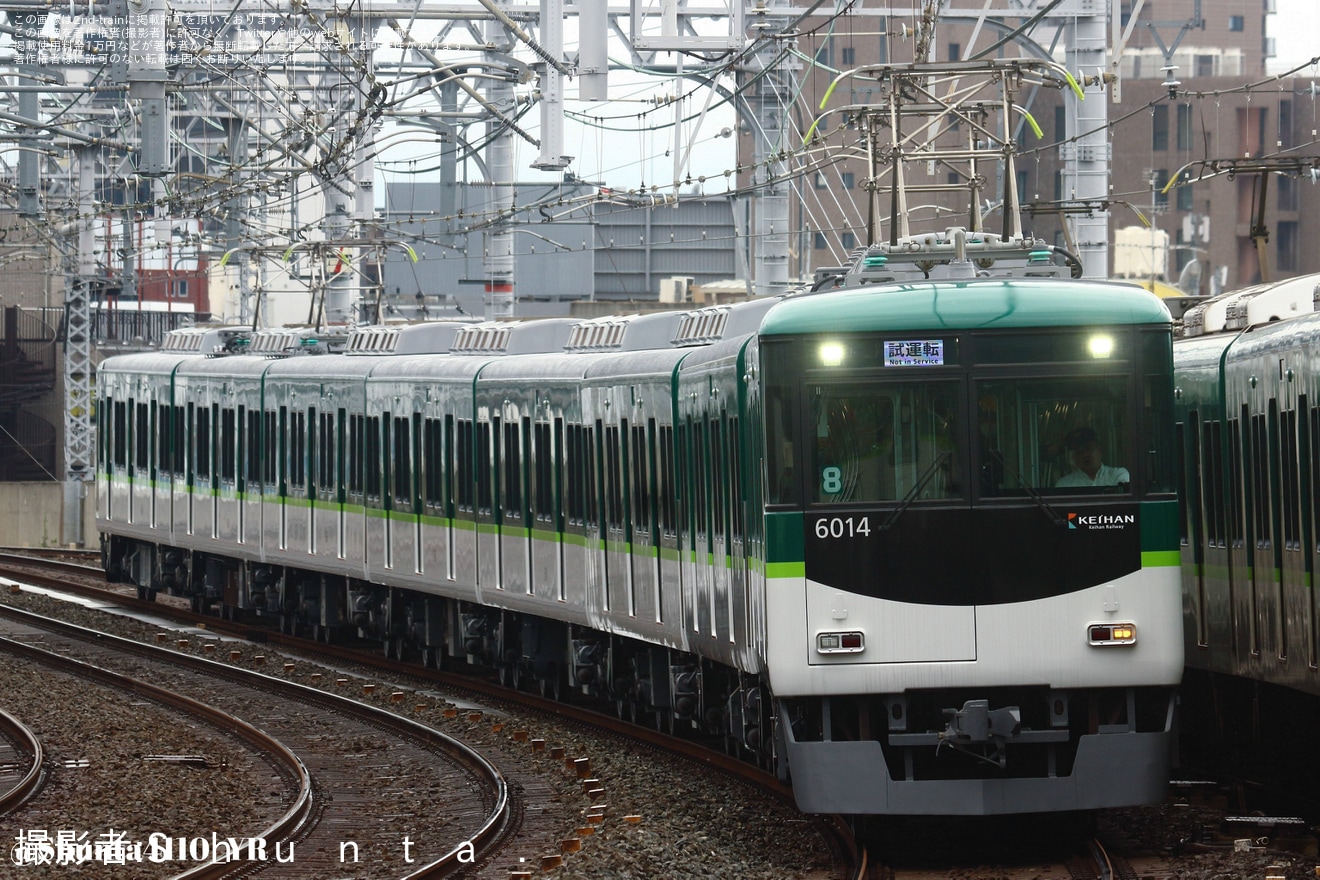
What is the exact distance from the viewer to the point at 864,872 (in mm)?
10656

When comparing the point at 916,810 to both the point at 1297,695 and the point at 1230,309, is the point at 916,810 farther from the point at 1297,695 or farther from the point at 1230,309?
the point at 1230,309

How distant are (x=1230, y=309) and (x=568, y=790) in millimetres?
4762

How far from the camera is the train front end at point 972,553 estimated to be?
10.8 m

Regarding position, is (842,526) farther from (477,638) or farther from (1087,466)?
(477,638)

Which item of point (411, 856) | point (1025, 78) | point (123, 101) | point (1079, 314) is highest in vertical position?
point (123, 101)

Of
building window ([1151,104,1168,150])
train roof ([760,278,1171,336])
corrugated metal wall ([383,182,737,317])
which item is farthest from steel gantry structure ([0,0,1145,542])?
building window ([1151,104,1168,150])

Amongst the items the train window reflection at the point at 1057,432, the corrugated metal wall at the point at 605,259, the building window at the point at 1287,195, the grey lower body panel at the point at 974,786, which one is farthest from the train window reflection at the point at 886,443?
the building window at the point at 1287,195

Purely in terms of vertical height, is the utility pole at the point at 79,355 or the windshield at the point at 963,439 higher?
the utility pole at the point at 79,355

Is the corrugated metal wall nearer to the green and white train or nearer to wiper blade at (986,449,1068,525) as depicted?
the green and white train

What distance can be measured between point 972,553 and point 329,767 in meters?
6.35

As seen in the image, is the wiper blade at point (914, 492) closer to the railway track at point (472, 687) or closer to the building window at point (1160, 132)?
the railway track at point (472, 687)

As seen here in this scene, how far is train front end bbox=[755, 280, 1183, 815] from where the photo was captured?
1081 cm

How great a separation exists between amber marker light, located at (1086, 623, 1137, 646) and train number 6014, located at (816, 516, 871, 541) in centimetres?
108

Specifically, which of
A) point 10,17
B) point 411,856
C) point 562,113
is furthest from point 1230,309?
point 10,17
